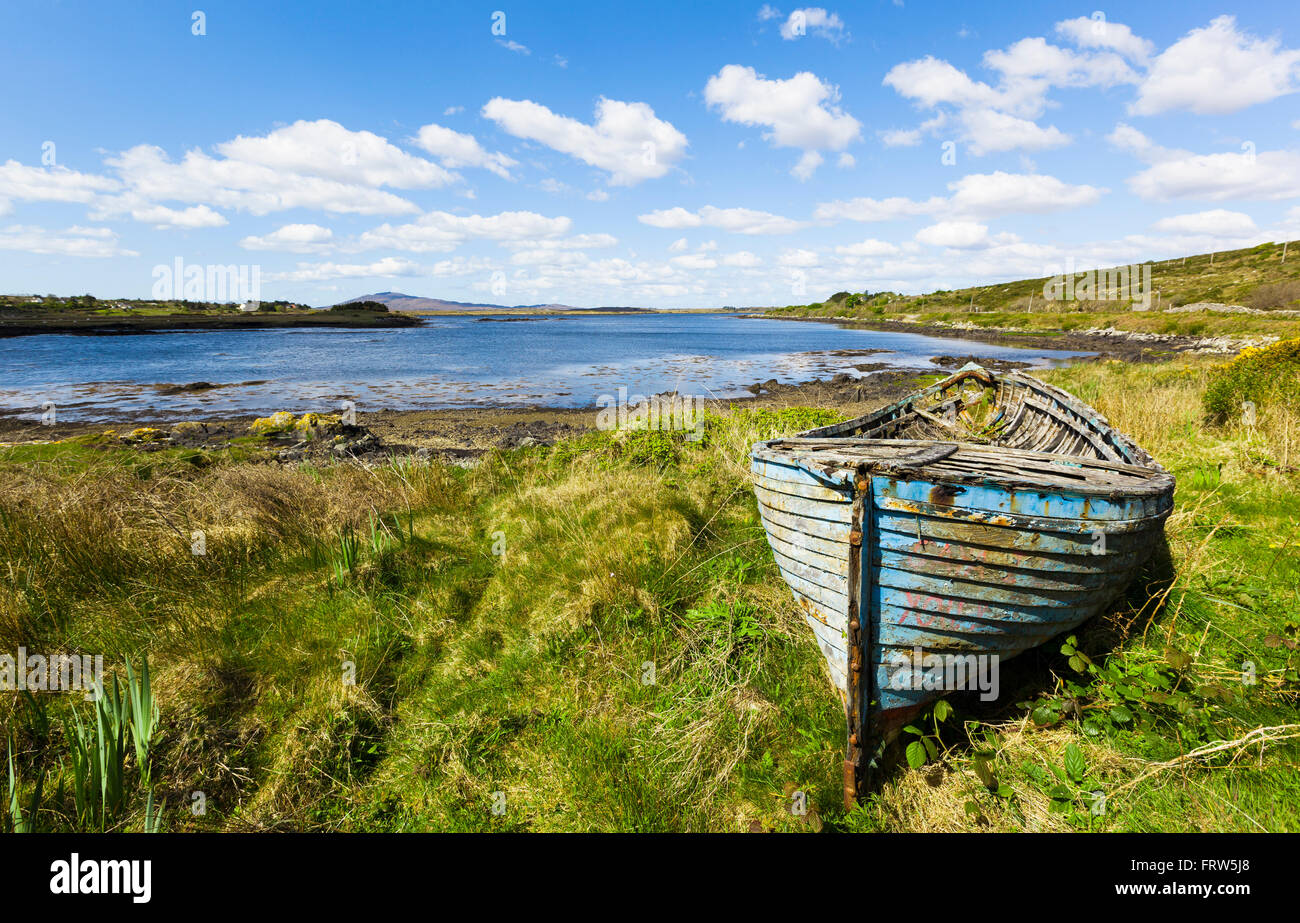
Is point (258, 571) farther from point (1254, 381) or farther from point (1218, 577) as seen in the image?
point (1254, 381)

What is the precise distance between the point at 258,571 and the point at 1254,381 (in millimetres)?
16034

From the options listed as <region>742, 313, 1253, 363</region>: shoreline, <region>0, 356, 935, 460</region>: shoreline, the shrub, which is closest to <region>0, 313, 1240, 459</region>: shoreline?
<region>0, 356, 935, 460</region>: shoreline

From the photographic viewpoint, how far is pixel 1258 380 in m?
9.91

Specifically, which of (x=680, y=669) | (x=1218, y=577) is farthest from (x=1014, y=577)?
(x=1218, y=577)

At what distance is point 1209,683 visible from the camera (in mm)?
3945

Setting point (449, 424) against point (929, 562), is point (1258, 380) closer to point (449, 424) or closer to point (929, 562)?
point (929, 562)

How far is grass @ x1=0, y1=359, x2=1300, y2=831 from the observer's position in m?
3.63

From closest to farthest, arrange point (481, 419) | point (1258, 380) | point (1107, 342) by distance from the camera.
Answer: point (1258, 380), point (481, 419), point (1107, 342)

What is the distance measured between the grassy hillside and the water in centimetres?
1253

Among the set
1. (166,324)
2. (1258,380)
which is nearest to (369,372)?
(1258,380)

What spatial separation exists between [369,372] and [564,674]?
121ft

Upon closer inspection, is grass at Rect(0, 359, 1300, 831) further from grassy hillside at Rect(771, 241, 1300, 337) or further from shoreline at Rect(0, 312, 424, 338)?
shoreline at Rect(0, 312, 424, 338)

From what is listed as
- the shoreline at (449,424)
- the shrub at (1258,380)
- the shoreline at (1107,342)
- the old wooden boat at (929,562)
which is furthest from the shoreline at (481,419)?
the old wooden boat at (929,562)
